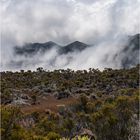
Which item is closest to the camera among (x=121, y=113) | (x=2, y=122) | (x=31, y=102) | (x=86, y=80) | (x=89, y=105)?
(x=2, y=122)

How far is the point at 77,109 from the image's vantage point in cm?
3903

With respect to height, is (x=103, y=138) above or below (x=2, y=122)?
below

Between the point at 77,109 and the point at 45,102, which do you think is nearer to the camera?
the point at 77,109

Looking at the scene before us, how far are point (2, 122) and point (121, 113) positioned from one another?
44.5ft

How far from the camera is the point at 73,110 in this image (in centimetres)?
3950

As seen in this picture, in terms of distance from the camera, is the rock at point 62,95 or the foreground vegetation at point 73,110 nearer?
the foreground vegetation at point 73,110

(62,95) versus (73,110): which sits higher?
(62,95)

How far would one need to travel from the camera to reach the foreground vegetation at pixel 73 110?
1483cm

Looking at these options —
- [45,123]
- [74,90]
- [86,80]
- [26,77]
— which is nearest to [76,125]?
[45,123]

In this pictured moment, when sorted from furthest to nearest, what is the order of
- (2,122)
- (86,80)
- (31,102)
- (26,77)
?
(26,77) → (86,80) → (31,102) → (2,122)

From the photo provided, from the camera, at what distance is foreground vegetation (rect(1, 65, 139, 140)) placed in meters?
14.8

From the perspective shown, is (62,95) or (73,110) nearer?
(73,110)

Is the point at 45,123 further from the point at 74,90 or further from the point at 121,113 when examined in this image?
the point at 74,90

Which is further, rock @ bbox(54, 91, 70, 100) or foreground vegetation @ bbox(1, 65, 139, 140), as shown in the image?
rock @ bbox(54, 91, 70, 100)
